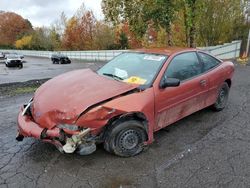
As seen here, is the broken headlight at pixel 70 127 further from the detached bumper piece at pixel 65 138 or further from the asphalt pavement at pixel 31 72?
the asphalt pavement at pixel 31 72

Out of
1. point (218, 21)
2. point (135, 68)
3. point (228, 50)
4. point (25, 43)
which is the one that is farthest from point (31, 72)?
point (25, 43)

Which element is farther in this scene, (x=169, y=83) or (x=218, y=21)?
(x=218, y=21)

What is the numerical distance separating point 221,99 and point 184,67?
1.58 m

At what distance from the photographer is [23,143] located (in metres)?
4.36

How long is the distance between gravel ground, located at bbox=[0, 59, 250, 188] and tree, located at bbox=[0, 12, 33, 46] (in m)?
81.2

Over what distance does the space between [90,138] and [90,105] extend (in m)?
0.45

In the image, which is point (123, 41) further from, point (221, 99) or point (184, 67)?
point (184, 67)

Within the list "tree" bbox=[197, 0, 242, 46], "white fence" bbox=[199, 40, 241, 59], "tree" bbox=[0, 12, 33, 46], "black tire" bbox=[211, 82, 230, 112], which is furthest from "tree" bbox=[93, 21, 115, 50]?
"tree" bbox=[0, 12, 33, 46]

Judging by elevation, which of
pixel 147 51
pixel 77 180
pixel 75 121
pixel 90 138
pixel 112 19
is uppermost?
pixel 112 19

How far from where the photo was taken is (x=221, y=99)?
582 cm

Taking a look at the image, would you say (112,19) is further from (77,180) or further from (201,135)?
(77,180)

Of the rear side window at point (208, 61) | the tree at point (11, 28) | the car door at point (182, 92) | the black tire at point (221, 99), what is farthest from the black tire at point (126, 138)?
the tree at point (11, 28)

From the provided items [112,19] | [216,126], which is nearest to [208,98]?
[216,126]

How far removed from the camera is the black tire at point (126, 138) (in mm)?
3734
